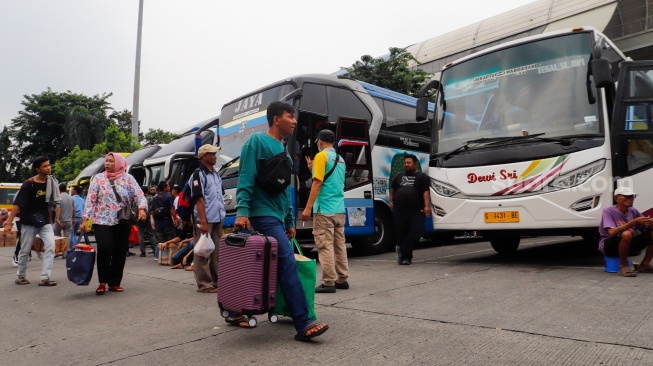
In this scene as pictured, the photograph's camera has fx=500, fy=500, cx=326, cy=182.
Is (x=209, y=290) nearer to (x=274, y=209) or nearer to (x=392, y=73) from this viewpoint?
(x=274, y=209)

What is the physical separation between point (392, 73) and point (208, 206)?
658 inches

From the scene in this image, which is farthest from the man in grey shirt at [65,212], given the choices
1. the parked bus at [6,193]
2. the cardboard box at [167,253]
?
the parked bus at [6,193]

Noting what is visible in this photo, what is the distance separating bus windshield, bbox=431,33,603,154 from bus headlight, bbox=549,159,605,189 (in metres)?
0.44

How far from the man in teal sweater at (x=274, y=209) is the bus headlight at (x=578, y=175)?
3.90m

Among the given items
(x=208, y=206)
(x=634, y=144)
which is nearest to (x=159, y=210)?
(x=208, y=206)

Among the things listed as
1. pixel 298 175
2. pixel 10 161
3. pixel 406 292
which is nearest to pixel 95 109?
Result: pixel 10 161

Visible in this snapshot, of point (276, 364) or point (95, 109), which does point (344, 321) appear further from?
point (95, 109)

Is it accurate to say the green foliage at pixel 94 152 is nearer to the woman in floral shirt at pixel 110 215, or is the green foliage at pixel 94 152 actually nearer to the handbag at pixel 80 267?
the woman in floral shirt at pixel 110 215

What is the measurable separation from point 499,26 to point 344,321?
36.7 m

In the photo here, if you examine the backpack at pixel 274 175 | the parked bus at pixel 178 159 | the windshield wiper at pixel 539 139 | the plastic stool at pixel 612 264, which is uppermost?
the parked bus at pixel 178 159

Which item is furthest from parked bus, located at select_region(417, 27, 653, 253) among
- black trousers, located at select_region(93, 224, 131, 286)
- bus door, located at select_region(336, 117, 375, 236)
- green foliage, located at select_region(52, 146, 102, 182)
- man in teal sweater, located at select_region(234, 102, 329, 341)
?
green foliage, located at select_region(52, 146, 102, 182)

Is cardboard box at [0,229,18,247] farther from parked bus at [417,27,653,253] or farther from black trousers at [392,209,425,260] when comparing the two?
parked bus at [417,27,653,253]

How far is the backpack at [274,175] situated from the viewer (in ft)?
12.0

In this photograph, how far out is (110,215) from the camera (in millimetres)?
6043
